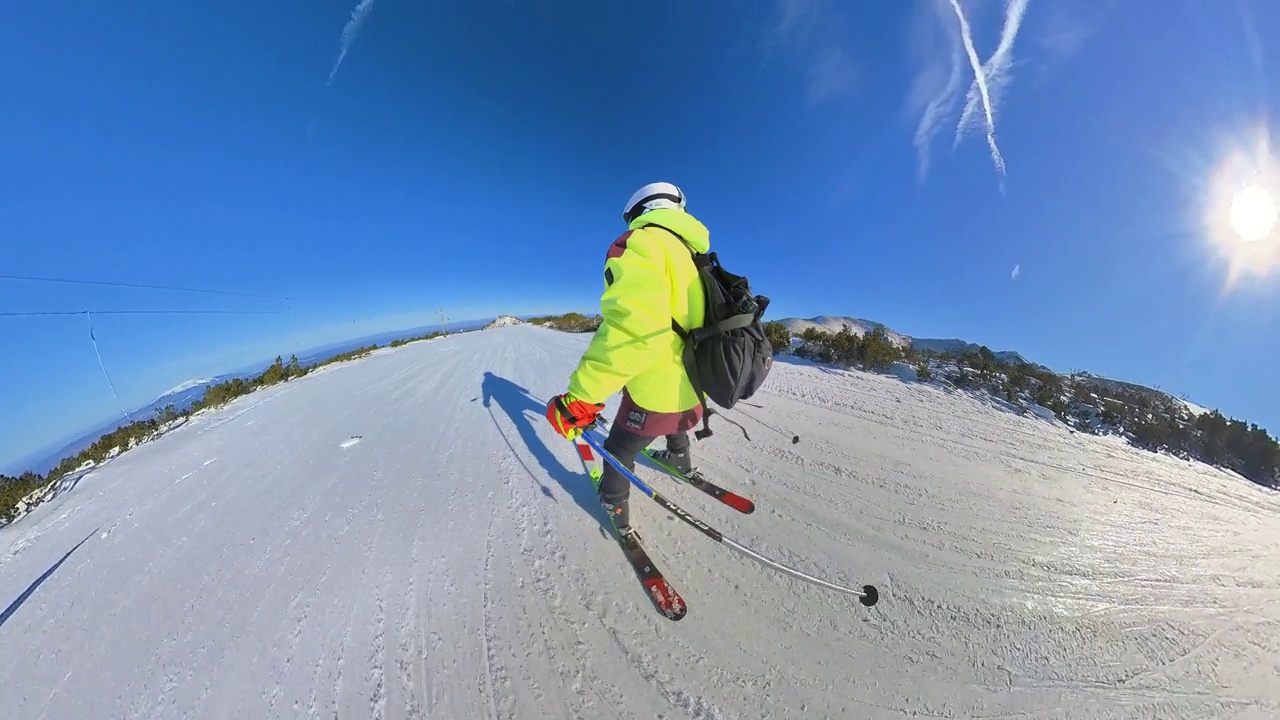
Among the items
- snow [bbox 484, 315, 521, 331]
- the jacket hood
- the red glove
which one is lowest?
the red glove

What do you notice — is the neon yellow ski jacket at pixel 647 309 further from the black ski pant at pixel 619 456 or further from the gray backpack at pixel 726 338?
the black ski pant at pixel 619 456

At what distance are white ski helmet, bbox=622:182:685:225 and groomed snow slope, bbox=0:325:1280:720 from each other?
192cm

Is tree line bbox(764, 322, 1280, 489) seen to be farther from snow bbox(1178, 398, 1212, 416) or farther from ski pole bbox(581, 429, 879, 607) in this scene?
ski pole bbox(581, 429, 879, 607)

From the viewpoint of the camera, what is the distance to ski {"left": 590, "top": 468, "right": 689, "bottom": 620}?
1.73 m

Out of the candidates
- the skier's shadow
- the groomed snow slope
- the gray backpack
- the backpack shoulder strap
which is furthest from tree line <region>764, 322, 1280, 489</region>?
the skier's shadow

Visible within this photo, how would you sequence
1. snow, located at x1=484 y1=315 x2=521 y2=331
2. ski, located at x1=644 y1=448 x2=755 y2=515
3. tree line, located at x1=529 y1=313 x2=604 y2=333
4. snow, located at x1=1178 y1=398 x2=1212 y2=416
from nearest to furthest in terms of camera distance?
ski, located at x1=644 y1=448 x2=755 y2=515 → snow, located at x1=1178 y1=398 x2=1212 y2=416 → tree line, located at x1=529 y1=313 x2=604 y2=333 → snow, located at x1=484 y1=315 x2=521 y2=331

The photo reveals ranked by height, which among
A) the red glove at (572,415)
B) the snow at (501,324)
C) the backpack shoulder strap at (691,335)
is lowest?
the red glove at (572,415)

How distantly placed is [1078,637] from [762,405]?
9.01 feet

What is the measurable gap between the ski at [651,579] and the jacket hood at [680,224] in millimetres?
1708

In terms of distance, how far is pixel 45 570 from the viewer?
2.12m

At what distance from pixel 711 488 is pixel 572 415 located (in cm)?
128

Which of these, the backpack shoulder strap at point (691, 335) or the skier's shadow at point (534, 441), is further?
the skier's shadow at point (534, 441)

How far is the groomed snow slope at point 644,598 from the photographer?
4.62 feet

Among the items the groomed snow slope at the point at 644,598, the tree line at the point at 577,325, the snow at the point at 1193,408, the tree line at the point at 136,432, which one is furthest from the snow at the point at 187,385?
the snow at the point at 1193,408
